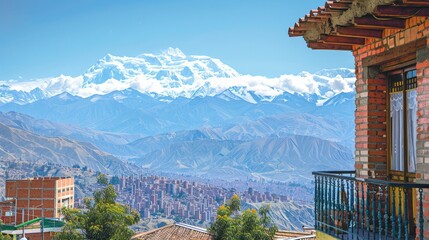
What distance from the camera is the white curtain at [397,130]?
26.9ft

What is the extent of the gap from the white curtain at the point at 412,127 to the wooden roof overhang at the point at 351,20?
0.90m

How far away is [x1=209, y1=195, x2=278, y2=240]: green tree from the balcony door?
1657cm

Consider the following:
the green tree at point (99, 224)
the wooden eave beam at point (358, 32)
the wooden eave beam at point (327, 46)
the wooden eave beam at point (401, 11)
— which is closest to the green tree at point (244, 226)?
the green tree at point (99, 224)

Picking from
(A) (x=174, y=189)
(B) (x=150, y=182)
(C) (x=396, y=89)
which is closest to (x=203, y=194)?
(A) (x=174, y=189)

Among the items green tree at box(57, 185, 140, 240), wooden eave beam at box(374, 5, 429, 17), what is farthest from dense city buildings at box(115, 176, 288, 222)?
wooden eave beam at box(374, 5, 429, 17)

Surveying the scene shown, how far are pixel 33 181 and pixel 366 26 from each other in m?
50.3

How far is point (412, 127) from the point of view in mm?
7883

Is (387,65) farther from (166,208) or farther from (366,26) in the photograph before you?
(166,208)

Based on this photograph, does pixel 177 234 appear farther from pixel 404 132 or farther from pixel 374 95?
pixel 404 132

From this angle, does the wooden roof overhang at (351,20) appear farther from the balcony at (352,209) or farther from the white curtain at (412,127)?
the balcony at (352,209)

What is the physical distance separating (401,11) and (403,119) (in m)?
1.94

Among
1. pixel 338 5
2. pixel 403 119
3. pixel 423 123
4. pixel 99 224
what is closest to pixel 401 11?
pixel 338 5

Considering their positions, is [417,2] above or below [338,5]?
below

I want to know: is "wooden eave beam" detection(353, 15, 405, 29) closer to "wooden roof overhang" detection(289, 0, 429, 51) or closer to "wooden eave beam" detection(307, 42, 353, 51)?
"wooden roof overhang" detection(289, 0, 429, 51)
